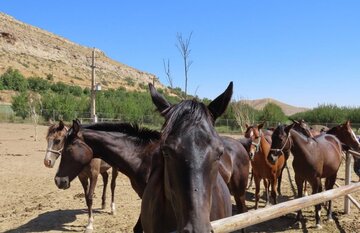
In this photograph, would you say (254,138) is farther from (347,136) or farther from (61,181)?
(61,181)

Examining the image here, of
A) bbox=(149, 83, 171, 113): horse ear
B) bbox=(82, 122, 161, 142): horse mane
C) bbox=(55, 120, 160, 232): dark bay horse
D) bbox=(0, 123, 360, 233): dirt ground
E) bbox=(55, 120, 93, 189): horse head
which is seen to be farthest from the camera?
bbox=(0, 123, 360, 233): dirt ground

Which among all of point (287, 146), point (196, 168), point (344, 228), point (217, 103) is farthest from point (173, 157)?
point (344, 228)

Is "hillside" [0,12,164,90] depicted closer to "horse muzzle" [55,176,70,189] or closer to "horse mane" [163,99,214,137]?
"horse muzzle" [55,176,70,189]

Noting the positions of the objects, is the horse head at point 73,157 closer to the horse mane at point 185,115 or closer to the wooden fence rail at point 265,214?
the wooden fence rail at point 265,214

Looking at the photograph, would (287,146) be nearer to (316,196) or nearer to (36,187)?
(316,196)

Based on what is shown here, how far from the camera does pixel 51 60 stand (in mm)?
87438

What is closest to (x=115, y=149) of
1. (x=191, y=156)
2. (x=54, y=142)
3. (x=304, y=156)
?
(x=54, y=142)

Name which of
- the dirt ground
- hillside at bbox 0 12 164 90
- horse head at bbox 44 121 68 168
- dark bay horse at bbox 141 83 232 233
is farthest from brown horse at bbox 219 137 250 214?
hillside at bbox 0 12 164 90

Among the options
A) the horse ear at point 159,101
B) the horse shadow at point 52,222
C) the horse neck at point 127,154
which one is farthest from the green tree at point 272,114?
the horse ear at point 159,101

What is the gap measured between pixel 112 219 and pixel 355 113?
46309mm

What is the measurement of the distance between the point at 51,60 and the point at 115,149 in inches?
3500

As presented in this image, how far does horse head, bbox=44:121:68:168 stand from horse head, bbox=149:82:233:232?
5258mm

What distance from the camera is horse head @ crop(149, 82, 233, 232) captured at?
190 centimetres

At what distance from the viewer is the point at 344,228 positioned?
23.4 feet
